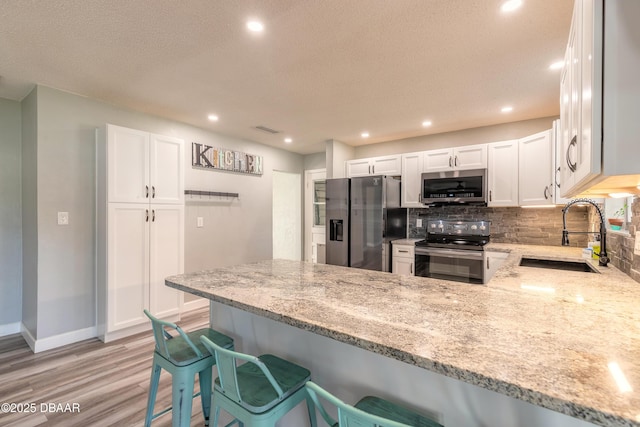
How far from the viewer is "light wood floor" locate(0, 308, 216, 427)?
183cm

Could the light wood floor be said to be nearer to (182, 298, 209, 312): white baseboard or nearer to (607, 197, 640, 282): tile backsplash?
(182, 298, 209, 312): white baseboard

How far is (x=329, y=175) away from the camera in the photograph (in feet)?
14.9

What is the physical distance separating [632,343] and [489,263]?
98.7 inches

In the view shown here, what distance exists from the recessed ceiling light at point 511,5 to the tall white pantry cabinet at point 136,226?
3.18 metres

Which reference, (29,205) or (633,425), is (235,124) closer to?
(29,205)

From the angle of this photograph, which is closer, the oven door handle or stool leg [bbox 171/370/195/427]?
stool leg [bbox 171/370/195/427]

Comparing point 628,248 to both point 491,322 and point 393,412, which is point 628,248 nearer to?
point 491,322

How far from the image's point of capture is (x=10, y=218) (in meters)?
3.02

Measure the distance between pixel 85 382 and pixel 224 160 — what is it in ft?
9.42

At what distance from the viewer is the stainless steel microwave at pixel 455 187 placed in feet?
11.3

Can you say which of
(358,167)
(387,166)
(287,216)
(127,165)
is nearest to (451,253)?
(387,166)

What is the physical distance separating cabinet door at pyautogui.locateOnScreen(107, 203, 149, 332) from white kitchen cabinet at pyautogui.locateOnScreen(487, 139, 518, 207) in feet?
12.8

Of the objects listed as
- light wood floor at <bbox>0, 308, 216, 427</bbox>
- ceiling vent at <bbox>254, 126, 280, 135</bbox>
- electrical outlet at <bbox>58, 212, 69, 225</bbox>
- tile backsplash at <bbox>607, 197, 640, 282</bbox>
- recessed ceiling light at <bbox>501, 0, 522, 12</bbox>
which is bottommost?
light wood floor at <bbox>0, 308, 216, 427</bbox>

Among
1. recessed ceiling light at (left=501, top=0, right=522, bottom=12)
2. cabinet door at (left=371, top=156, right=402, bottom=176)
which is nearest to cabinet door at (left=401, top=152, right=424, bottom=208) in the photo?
cabinet door at (left=371, top=156, right=402, bottom=176)
